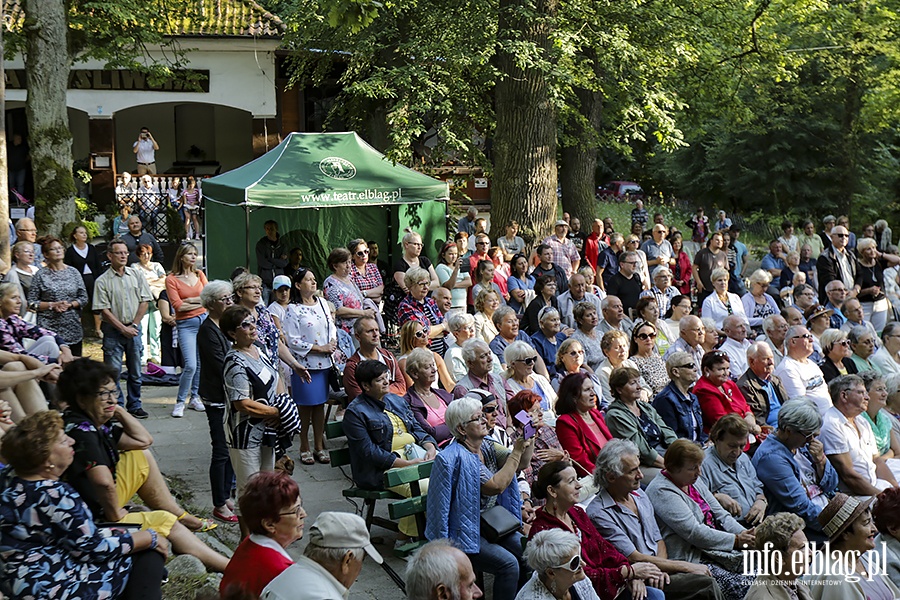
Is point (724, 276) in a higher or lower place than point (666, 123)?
lower

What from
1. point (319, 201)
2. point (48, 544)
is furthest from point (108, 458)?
point (319, 201)

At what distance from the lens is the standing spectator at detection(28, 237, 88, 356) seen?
29.6 feet

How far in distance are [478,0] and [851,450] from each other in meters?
10.1

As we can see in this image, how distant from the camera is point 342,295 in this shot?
9.60 metres

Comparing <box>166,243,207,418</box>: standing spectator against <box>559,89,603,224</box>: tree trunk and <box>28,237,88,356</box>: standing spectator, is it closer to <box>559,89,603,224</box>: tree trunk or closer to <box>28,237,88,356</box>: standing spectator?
<box>28,237,88,356</box>: standing spectator

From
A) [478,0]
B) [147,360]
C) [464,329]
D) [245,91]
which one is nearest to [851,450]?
[464,329]

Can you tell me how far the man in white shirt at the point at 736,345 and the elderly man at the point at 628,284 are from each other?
8.12 ft

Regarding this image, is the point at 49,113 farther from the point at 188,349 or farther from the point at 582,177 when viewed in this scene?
the point at 582,177

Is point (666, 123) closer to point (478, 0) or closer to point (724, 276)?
point (478, 0)

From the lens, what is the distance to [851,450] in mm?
7430

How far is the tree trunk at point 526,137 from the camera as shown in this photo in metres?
14.8

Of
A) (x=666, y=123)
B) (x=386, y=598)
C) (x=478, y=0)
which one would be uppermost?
(x=478, y=0)

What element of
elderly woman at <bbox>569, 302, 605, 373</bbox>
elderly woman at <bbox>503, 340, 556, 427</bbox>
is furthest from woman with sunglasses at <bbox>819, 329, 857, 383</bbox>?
elderly woman at <bbox>503, 340, 556, 427</bbox>

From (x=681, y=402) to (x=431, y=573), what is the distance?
3.87 m
